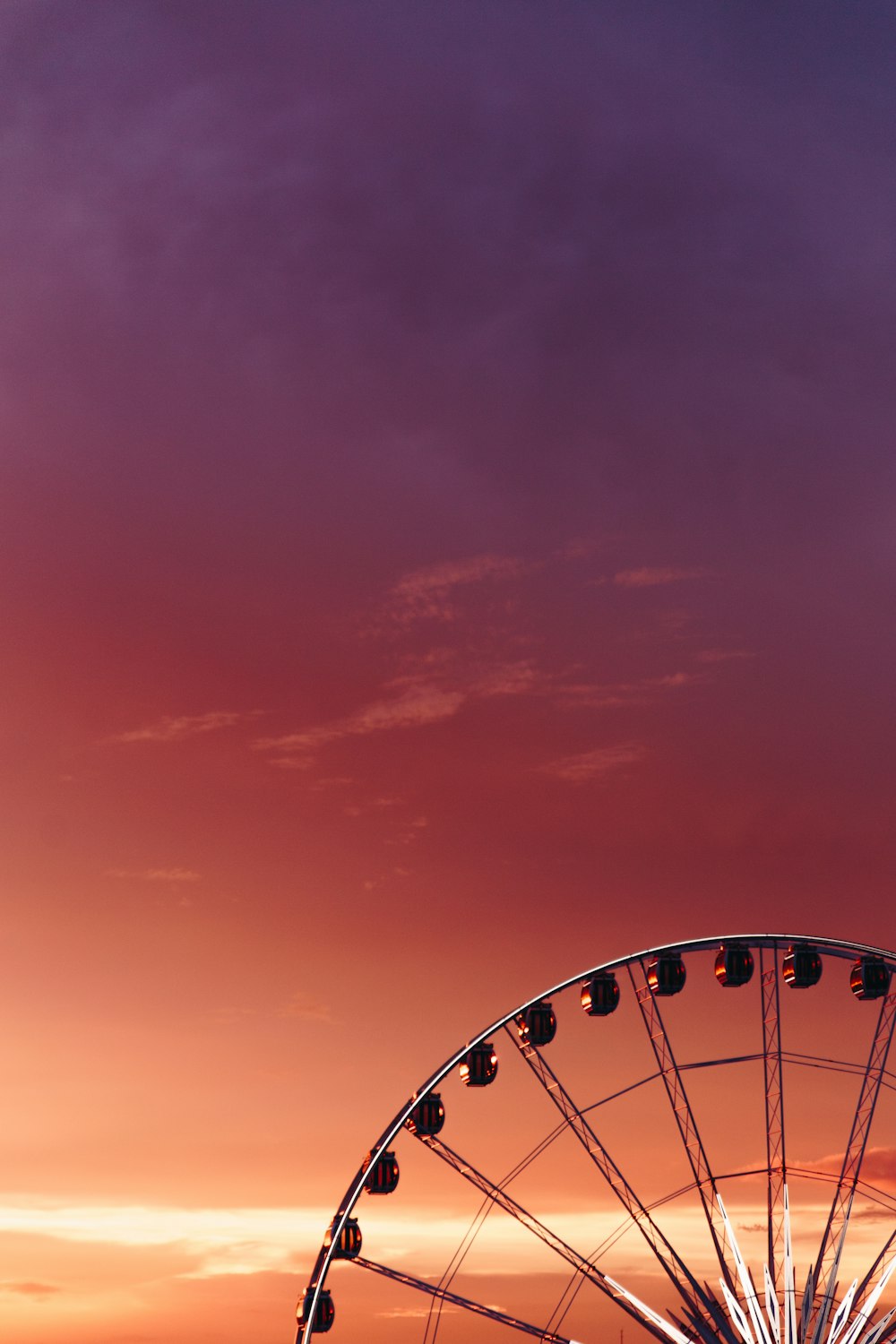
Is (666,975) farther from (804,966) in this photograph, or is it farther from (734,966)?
(804,966)

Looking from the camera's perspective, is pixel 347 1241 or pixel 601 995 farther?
pixel 601 995

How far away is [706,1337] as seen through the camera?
1618 inches

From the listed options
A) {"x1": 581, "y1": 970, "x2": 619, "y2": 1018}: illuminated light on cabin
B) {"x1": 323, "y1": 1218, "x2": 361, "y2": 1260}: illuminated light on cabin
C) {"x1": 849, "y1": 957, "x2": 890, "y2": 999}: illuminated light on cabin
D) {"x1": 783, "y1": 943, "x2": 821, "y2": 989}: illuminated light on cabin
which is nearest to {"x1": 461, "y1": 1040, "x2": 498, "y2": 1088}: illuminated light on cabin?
{"x1": 581, "y1": 970, "x2": 619, "y2": 1018}: illuminated light on cabin

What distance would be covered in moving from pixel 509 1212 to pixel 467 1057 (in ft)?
15.0

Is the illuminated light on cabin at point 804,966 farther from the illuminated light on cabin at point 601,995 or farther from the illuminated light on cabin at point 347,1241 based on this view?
the illuminated light on cabin at point 347,1241

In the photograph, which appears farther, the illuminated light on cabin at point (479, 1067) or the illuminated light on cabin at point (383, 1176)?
the illuminated light on cabin at point (479, 1067)

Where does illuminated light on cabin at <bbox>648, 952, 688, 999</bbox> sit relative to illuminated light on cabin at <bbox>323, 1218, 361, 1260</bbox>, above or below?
above

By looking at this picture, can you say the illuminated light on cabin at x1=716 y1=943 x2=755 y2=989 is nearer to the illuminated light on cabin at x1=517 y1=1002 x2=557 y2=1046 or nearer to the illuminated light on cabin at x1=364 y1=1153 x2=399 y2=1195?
the illuminated light on cabin at x1=517 y1=1002 x2=557 y2=1046

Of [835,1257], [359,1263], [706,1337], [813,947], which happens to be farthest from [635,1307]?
[813,947]

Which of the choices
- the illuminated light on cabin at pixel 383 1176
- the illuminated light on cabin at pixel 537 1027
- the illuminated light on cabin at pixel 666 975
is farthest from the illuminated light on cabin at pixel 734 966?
the illuminated light on cabin at pixel 383 1176

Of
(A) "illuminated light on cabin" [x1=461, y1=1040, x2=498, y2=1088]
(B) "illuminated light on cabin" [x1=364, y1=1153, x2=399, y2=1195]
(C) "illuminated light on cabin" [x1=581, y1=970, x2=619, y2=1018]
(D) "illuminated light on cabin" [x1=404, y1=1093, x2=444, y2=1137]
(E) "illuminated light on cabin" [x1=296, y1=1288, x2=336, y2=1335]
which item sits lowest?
(E) "illuminated light on cabin" [x1=296, y1=1288, x2=336, y2=1335]

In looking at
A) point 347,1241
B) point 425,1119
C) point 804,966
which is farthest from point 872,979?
point 347,1241

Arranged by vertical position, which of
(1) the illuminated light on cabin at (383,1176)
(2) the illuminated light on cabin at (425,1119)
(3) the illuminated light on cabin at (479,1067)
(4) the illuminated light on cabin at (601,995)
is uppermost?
(4) the illuminated light on cabin at (601,995)

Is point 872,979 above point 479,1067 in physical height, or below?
above
